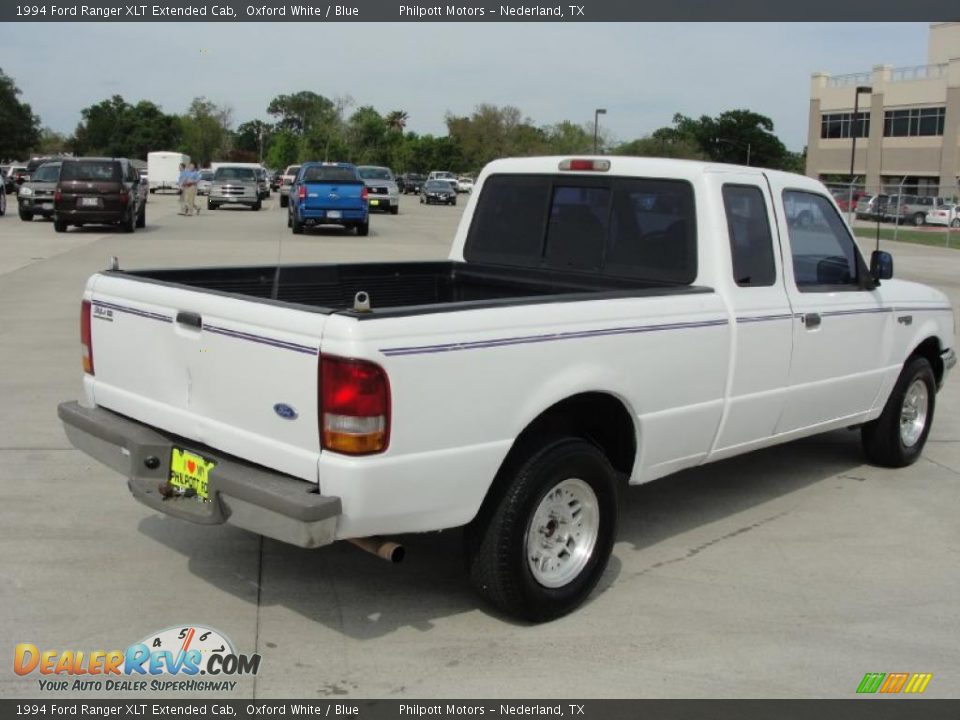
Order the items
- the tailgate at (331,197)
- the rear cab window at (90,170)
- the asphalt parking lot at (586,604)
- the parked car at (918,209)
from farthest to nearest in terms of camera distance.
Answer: the parked car at (918,209) → the tailgate at (331,197) → the rear cab window at (90,170) → the asphalt parking lot at (586,604)

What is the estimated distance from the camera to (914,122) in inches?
3081

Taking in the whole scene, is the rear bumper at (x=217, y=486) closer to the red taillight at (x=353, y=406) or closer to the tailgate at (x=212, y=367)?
the tailgate at (x=212, y=367)

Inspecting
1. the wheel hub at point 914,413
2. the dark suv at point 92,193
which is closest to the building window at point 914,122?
the dark suv at point 92,193

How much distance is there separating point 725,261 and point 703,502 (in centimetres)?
173

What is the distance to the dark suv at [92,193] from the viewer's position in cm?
2548

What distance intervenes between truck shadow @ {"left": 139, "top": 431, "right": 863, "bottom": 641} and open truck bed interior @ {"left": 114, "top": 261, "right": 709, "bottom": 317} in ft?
4.11

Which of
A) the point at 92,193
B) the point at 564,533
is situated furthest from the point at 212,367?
the point at 92,193

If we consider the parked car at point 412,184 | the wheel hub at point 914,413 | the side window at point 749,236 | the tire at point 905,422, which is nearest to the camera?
the side window at point 749,236

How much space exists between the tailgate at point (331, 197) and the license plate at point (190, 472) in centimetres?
2312

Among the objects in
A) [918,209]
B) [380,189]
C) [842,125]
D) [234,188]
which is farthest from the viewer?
[842,125]

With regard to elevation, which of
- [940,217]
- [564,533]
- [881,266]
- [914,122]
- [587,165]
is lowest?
[564,533]

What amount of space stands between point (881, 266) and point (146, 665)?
4621mm

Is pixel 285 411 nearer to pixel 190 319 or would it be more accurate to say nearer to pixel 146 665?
pixel 190 319

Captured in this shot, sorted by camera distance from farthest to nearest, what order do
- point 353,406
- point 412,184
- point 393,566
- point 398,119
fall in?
point 398,119, point 412,184, point 393,566, point 353,406
